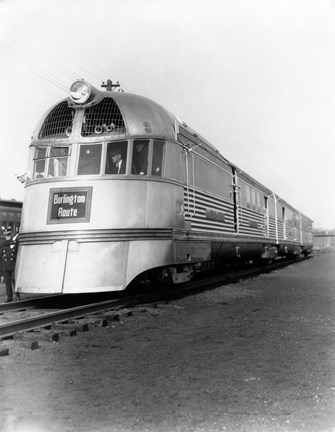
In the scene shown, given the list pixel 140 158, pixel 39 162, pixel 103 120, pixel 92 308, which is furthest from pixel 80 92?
pixel 92 308

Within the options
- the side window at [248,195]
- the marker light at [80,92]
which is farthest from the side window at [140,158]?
the side window at [248,195]

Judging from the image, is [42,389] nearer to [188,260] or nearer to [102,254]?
[102,254]

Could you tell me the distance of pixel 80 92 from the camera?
7551mm

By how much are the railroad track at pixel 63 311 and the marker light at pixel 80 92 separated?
10.8ft

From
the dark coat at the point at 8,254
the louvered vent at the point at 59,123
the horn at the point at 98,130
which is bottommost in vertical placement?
the dark coat at the point at 8,254

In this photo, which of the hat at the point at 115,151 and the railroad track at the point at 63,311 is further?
the hat at the point at 115,151

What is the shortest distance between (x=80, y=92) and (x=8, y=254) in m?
3.57

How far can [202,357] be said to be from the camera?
4.19 metres

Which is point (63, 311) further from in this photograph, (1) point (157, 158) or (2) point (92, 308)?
(1) point (157, 158)

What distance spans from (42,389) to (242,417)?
1.49 meters

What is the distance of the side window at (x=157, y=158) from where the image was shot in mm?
7500

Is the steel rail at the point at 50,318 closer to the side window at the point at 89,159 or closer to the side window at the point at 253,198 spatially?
the side window at the point at 89,159

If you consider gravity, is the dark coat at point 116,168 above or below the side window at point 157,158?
below

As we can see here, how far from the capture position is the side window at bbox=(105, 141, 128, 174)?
7305mm
